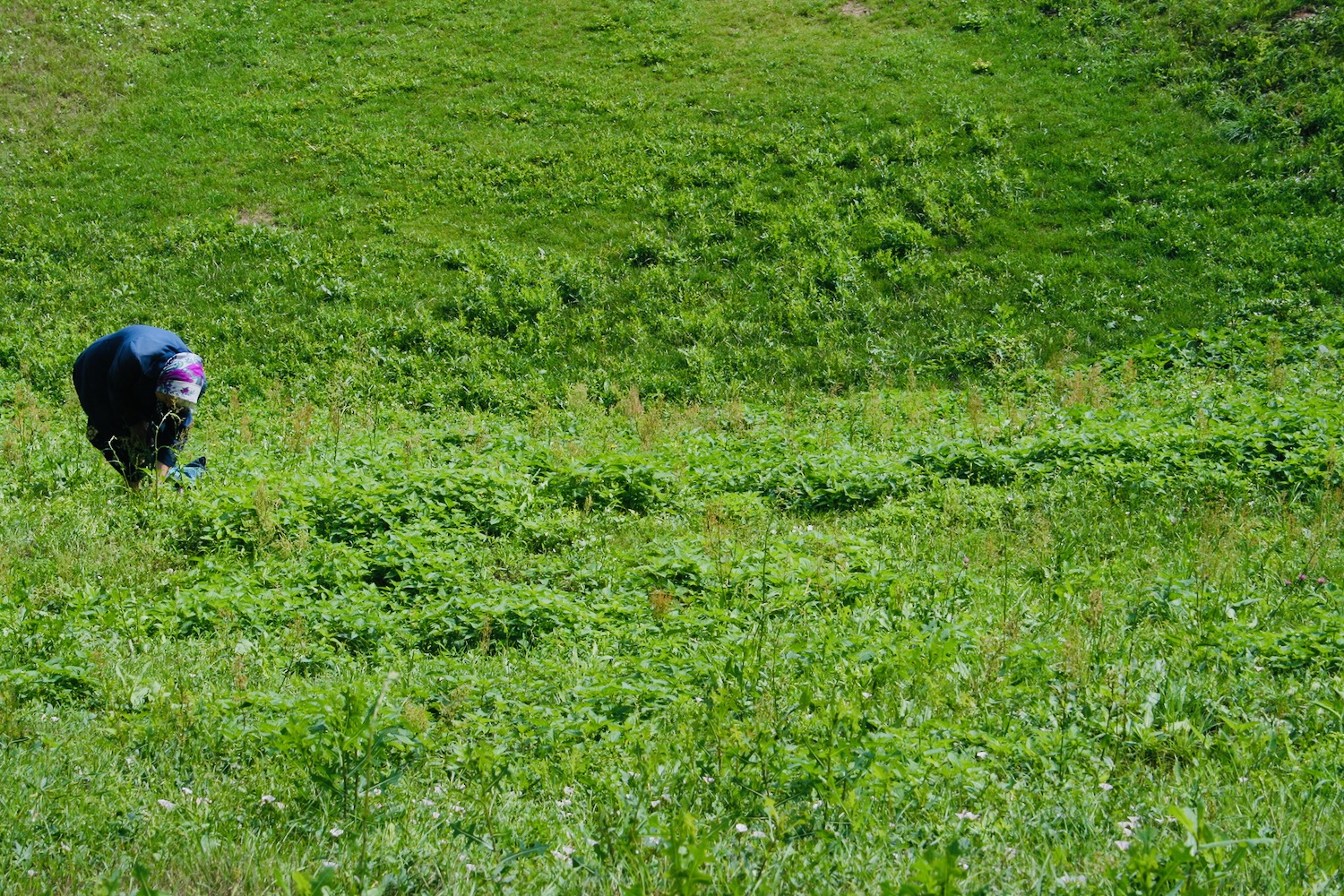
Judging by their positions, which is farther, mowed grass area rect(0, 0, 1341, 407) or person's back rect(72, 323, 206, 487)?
mowed grass area rect(0, 0, 1341, 407)

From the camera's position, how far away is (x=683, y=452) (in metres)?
9.66

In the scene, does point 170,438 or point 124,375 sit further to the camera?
point 170,438

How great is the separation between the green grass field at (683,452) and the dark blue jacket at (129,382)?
0.66 m

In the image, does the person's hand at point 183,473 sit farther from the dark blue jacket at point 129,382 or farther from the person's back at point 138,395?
the dark blue jacket at point 129,382

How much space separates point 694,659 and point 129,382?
19.8 feet

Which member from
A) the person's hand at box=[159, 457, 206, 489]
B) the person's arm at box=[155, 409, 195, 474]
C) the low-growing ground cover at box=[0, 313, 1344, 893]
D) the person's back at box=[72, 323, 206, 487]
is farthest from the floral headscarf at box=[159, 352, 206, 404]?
the low-growing ground cover at box=[0, 313, 1344, 893]

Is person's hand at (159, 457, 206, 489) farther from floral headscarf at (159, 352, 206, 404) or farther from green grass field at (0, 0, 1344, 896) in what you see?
floral headscarf at (159, 352, 206, 404)

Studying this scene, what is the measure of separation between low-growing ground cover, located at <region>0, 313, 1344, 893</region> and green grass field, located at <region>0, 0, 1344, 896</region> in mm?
34

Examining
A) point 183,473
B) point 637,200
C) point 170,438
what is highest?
point 637,200

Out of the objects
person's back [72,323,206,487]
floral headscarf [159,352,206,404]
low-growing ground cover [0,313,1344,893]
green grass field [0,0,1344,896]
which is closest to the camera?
low-growing ground cover [0,313,1344,893]

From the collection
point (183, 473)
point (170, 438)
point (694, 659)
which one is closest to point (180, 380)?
point (170, 438)

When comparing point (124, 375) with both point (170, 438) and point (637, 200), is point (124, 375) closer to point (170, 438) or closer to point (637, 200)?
point (170, 438)

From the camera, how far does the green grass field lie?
3.58m

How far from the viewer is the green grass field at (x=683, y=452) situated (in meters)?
3.58
